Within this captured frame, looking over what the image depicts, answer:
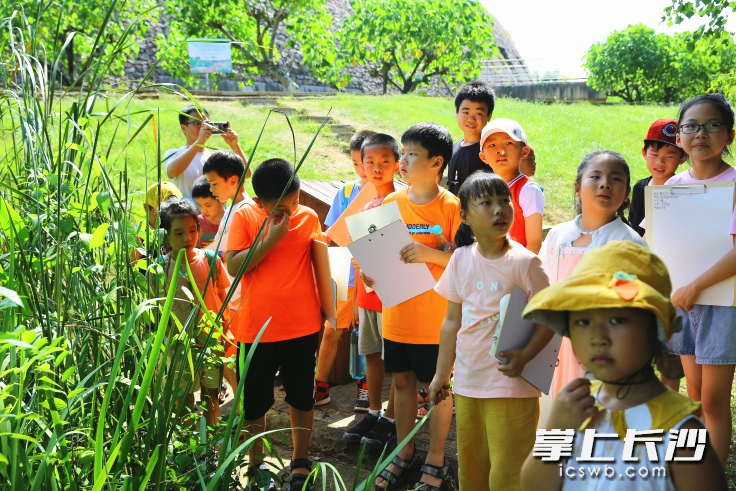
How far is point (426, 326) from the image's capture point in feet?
11.4

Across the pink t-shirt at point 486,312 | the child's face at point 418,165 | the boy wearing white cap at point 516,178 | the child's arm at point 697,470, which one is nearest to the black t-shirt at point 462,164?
the boy wearing white cap at point 516,178

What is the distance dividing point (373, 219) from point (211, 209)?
5.15 feet

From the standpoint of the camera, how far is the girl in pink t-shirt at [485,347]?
109 inches

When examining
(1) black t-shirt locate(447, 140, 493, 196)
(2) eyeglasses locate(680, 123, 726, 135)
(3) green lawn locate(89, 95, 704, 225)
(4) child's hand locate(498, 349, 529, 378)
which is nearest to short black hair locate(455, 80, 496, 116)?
(1) black t-shirt locate(447, 140, 493, 196)

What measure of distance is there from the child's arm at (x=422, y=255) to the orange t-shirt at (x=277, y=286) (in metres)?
0.48

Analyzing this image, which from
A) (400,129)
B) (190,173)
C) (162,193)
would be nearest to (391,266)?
(162,193)

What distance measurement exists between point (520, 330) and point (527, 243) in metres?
0.98

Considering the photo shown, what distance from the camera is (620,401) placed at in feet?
5.17

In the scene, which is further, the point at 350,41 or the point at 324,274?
the point at 350,41

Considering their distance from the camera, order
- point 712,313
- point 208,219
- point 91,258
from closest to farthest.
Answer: point 91,258 < point 712,313 < point 208,219

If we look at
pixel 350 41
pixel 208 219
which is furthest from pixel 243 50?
pixel 208 219

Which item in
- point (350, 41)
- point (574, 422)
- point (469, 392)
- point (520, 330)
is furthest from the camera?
point (350, 41)

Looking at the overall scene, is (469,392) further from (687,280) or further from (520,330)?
(687,280)

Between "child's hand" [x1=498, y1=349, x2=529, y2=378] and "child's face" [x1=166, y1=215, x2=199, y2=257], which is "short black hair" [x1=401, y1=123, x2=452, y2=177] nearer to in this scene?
"child's face" [x1=166, y1=215, x2=199, y2=257]
